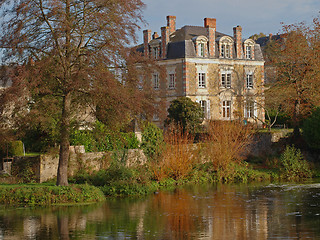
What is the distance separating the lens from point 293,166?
32.1 metres

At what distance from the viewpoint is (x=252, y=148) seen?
3531 centimetres

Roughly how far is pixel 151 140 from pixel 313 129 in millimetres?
10270

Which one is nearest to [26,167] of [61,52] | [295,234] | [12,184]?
[12,184]

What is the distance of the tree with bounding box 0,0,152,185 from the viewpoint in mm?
20969

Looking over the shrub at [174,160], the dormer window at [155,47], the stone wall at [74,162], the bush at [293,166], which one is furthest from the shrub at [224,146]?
the dormer window at [155,47]

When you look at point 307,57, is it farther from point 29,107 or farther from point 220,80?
point 29,107

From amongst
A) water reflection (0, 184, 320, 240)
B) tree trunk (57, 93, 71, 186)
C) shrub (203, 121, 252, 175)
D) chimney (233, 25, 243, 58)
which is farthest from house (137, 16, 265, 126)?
tree trunk (57, 93, 71, 186)

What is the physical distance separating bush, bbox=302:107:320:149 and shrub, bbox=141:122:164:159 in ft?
31.3

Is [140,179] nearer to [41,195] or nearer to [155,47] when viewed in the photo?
[41,195]

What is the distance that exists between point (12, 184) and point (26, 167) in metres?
1.51

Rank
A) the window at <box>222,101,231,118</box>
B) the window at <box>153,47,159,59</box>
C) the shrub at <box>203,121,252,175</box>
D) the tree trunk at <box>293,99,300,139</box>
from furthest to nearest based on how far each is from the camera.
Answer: the window at <box>222,101,231,118</box> < the window at <box>153,47,159,59</box> < the tree trunk at <box>293,99,300,139</box> < the shrub at <box>203,121,252,175</box>

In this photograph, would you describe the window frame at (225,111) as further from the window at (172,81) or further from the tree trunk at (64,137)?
the tree trunk at (64,137)

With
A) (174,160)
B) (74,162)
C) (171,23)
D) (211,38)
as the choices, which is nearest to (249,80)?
(211,38)

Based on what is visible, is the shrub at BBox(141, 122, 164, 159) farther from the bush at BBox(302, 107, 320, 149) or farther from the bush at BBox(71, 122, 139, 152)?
the bush at BBox(302, 107, 320, 149)
